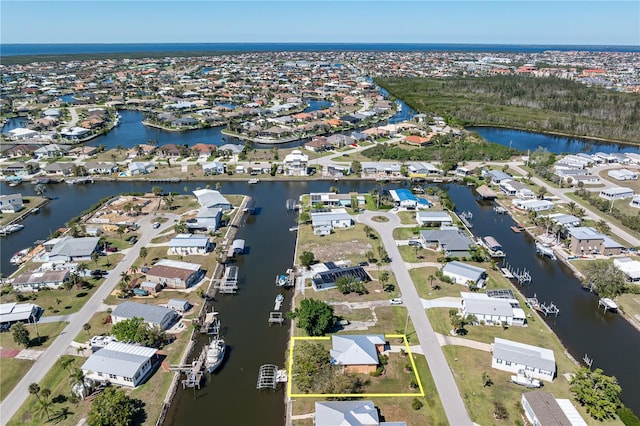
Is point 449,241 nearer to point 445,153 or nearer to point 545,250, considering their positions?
point 545,250

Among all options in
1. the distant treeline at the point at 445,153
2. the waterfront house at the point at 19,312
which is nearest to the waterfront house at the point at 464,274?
the waterfront house at the point at 19,312

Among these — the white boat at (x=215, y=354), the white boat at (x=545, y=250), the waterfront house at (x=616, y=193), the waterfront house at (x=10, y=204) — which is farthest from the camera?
the waterfront house at (x=616, y=193)

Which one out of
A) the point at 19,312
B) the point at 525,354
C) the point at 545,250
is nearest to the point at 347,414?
the point at 525,354

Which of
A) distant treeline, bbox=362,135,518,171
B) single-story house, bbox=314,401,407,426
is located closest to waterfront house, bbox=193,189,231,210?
distant treeline, bbox=362,135,518,171

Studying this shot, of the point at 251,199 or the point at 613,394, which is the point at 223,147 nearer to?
the point at 251,199

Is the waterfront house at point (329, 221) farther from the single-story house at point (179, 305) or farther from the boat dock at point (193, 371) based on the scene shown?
the boat dock at point (193, 371)

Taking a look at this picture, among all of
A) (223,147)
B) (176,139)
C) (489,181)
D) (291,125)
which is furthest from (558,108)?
(176,139)
